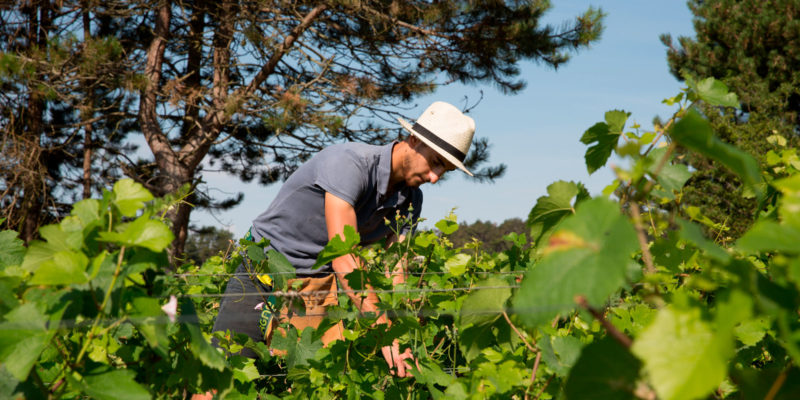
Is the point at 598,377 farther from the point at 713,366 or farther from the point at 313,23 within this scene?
the point at 313,23

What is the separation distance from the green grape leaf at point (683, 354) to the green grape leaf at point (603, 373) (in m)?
0.10

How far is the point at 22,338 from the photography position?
0.82 meters

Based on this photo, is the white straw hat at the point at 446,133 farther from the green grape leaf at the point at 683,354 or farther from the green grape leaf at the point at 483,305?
the green grape leaf at the point at 683,354

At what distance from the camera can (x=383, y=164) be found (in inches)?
101

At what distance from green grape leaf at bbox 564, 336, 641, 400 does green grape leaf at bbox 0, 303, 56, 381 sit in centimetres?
70

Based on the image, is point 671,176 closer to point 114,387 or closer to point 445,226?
point 114,387

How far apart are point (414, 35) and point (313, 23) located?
60.9 inches

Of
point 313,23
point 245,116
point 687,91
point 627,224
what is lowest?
point 245,116

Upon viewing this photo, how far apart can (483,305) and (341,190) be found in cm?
127

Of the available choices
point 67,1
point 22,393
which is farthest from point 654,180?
point 67,1

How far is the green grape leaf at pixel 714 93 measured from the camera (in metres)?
0.98

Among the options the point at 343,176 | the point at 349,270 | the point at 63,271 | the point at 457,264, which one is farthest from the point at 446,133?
the point at 63,271

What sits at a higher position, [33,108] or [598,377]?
[598,377]

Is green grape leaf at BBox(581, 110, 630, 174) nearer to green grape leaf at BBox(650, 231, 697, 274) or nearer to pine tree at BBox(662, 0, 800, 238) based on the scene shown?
green grape leaf at BBox(650, 231, 697, 274)
